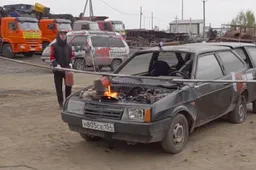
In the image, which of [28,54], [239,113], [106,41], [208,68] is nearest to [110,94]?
[208,68]

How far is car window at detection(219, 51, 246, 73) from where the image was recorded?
674cm

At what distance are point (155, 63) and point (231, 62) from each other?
1388 mm

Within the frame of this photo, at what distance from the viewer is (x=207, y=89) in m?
5.98

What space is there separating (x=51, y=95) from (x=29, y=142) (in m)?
4.71

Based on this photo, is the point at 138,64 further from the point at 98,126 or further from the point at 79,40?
the point at 79,40

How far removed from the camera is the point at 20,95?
423 inches

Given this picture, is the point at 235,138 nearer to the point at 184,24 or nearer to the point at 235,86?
the point at 235,86

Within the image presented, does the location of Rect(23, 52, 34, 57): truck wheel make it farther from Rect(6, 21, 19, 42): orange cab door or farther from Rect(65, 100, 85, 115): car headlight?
Rect(65, 100, 85, 115): car headlight

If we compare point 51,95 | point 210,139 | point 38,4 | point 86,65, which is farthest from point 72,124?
point 38,4

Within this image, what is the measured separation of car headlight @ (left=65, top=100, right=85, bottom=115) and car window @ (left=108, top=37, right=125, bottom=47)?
12.3m

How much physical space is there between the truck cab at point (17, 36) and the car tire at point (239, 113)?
18.2 meters

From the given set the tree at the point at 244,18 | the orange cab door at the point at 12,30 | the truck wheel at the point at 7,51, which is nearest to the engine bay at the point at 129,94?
the orange cab door at the point at 12,30

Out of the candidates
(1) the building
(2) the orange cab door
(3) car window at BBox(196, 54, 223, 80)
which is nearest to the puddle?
(3) car window at BBox(196, 54, 223, 80)

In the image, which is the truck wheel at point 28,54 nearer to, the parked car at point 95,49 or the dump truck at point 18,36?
the dump truck at point 18,36
